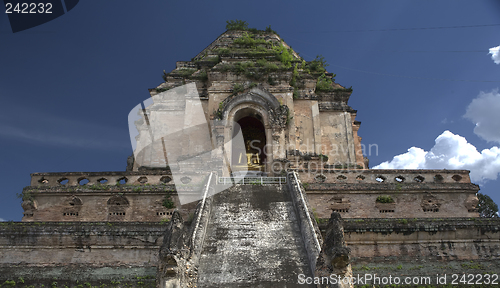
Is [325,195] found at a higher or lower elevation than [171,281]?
higher

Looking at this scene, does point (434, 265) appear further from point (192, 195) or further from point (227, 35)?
point (227, 35)

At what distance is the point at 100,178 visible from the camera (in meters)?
14.1

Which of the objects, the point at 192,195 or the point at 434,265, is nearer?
the point at 434,265

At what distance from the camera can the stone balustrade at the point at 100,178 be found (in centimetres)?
1402

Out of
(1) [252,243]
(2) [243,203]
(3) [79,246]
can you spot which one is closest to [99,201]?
(3) [79,246]

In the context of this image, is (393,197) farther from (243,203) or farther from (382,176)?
(243,203)

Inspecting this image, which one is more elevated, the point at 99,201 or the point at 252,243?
the point at 99,201

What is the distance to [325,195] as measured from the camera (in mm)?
13625

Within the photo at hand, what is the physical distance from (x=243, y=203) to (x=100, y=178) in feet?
21.3

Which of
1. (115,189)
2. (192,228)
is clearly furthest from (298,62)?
(192,228)

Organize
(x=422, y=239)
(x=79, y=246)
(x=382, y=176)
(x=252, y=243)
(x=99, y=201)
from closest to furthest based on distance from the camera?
(x=252, y=243) → (x=79, y=246) → (x=422, y=239) → (x=99, y=201) → (x=382, y=176)

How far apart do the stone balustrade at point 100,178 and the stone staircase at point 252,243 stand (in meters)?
3.62

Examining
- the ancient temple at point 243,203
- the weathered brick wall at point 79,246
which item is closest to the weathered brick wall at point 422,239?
the ancient temple at point 243,203

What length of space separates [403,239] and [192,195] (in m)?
7.46
